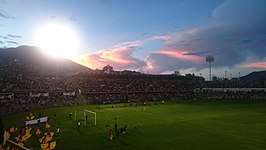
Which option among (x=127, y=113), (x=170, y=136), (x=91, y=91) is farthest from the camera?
(x=91, y=91)

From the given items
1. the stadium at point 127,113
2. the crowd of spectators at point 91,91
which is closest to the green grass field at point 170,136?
the stadium at point 127,113

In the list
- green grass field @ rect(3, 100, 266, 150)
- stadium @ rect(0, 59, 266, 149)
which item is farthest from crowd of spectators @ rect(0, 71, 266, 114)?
green grass field @ rect(3, 100, 266, 150)

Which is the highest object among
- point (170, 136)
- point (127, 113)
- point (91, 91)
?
point (91, 91)

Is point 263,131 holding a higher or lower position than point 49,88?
lower

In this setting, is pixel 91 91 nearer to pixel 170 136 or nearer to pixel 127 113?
pixel 127 113

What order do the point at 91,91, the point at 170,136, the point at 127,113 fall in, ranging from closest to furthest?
the point at 170,136, the point at 127,113, the point at 91,91

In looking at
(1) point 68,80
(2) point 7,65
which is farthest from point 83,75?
(2) point 7,65

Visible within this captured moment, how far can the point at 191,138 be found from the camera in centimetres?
3141

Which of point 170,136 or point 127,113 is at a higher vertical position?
point 127,113

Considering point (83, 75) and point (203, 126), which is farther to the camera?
point (83, 75)

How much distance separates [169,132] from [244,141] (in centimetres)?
903

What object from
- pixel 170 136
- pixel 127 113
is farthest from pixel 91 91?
pixel 170 136

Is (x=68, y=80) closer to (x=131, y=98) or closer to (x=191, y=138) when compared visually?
(x=131, y=98)

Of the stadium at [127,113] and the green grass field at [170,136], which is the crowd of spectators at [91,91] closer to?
the stadium at [127,113]
